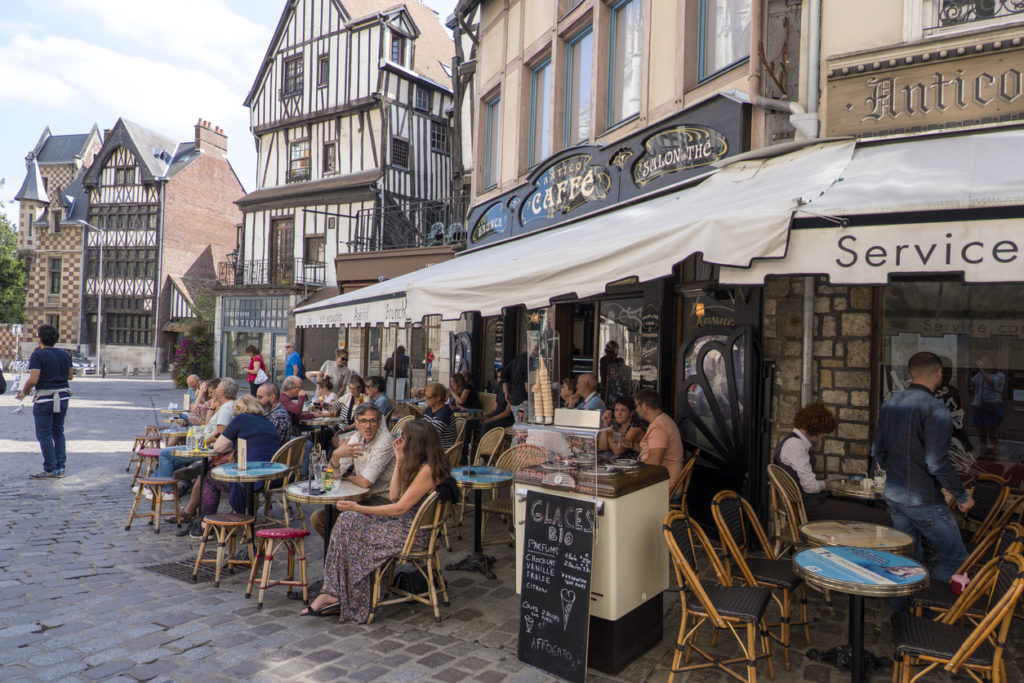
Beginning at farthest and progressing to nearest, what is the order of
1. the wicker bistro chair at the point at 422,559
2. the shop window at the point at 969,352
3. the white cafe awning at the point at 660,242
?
the shop window at the point at 969,352 < the wicker bistro chair at the point at 422,559 < the white cafe awning at the point at 660,242

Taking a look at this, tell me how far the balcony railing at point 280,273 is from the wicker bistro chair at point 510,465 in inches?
634

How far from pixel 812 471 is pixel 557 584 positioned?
216cm

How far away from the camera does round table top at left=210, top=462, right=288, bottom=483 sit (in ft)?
16.4

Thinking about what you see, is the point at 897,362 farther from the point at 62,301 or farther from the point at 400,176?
the point at 62,301

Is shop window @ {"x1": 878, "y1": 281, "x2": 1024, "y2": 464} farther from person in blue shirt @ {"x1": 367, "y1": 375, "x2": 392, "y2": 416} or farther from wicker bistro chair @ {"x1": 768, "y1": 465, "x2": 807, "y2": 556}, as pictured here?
person in blue shirt @ {"x1": 367, "y1": 375, "x2": 392, "y2": 416}

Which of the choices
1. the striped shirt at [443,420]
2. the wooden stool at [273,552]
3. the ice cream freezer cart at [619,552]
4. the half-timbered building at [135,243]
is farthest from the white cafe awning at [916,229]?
the half-timbered building at [135,243]

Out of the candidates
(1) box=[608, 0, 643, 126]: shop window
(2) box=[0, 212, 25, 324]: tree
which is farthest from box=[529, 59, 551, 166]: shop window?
(2) box=[0, 212, 25, 324]: tree

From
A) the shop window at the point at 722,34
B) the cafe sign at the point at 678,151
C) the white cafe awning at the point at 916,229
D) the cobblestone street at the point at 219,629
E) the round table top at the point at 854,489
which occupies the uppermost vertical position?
the shop window at the point at 722,34

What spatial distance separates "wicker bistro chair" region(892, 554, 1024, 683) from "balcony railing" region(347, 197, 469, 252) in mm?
11897

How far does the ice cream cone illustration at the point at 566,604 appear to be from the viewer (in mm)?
3438

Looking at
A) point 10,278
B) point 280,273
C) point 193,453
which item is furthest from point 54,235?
point 193,453

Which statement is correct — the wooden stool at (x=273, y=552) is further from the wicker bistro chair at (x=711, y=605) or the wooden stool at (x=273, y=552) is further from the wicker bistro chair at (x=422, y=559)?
the wicker bistro chair at (x=711, y=605)

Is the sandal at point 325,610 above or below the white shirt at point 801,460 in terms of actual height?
below

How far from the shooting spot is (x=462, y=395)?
9703 millimetres
